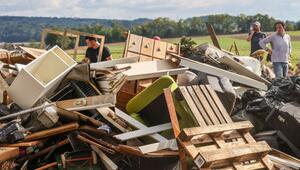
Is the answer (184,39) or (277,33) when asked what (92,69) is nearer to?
(184,39)

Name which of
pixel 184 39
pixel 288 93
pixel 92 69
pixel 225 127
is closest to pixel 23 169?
pixel 92 69

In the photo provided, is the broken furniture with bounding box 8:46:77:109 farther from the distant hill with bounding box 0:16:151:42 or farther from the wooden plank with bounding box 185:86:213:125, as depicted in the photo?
the distant hill with bounding box 0:16:151:42

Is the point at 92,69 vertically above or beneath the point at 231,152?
above

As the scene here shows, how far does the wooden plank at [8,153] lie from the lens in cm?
455

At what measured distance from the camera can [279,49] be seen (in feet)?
28.3

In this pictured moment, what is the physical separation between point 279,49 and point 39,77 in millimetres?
4600

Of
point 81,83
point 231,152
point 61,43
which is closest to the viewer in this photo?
point 231,152

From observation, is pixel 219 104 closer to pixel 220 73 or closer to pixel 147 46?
pixel 220 73

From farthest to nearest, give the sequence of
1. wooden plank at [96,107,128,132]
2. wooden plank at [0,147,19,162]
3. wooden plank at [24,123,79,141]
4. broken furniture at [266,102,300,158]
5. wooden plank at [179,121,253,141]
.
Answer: broken furniture at [266,102,300,158], wooden plank at [96,107,128,132], wooden plank at [24,123,79,141], wooden plank at [0,147,19,162], wooden plank at [179,121,253,141]

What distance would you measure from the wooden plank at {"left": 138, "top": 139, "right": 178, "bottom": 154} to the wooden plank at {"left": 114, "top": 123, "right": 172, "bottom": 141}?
0.27 m

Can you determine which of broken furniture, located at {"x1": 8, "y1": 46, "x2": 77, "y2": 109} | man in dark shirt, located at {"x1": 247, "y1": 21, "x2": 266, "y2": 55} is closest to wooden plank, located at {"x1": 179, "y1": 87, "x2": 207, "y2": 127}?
broken furniture, located at {"x1": 8, "y1": 46, "x2": 77, "y2": 109}

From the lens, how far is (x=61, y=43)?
952 centimetres

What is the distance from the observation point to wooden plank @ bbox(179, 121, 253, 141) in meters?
4.34

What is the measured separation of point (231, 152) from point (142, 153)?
2.72 feet
